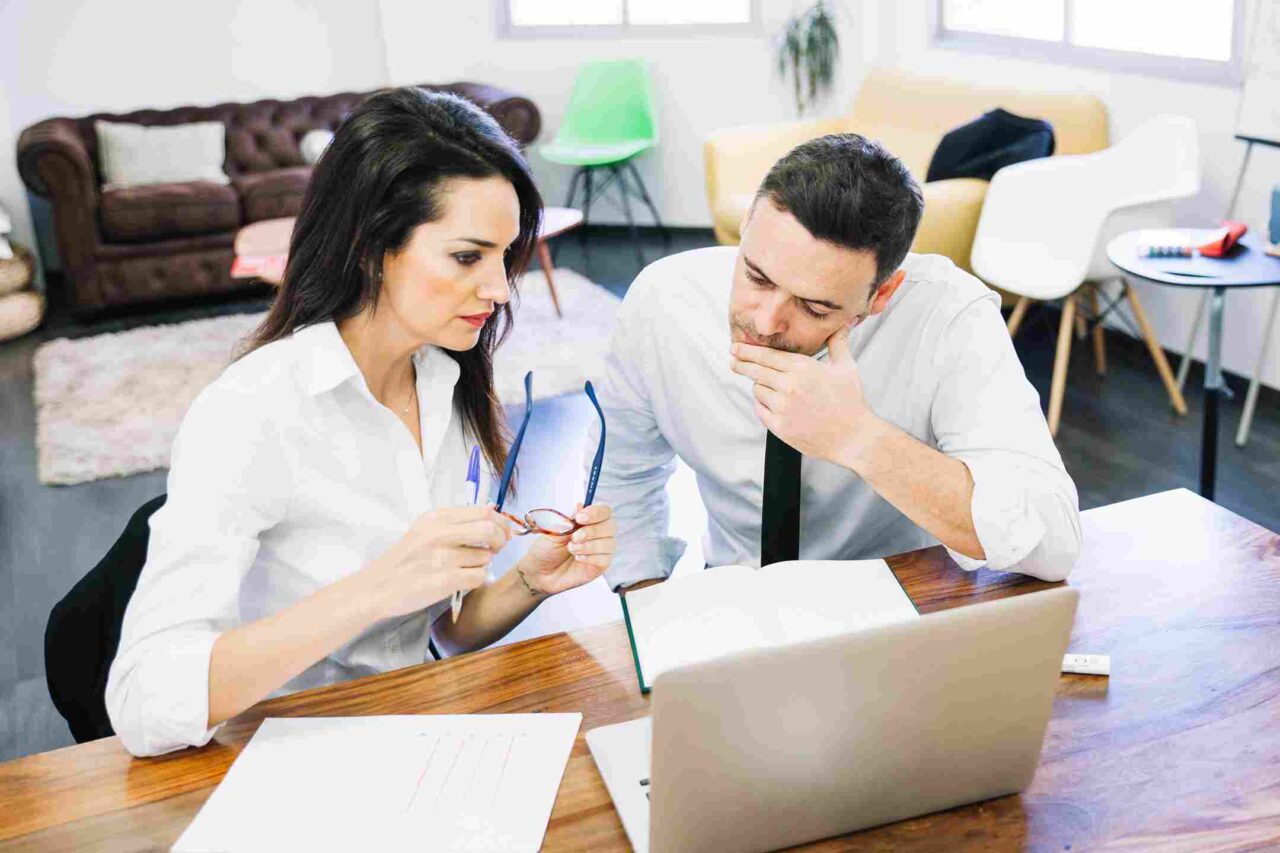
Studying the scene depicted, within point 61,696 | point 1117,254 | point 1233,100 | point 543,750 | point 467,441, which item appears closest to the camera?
point 543,750

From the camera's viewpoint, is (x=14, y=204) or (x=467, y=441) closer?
(x=467, y=441)

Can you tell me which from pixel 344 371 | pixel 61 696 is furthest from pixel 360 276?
pixel 61 696

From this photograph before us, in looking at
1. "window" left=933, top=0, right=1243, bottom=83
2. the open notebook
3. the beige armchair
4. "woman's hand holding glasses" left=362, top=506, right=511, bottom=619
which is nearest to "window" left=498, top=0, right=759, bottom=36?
the beige armchair

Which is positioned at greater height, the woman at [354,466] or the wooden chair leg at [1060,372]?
the woman at [354,466]

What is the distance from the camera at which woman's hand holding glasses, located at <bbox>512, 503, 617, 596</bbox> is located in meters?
1.34

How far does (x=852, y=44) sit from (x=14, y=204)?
4.13 metres

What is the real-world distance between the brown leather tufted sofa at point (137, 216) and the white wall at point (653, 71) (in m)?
0.72

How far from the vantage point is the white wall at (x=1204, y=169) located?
400cm

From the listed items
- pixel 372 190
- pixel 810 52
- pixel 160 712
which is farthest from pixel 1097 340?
pixel 160 712

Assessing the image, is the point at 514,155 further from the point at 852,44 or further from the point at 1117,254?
the point at 852,44

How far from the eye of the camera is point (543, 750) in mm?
1130

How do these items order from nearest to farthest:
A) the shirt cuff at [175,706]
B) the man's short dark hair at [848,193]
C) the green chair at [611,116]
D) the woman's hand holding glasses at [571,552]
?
the shirt cuff at [175,706] → the woman's hand holding glasses at [571,552] → the man's short dark hair at [848,193] → the green chair at [611,116]

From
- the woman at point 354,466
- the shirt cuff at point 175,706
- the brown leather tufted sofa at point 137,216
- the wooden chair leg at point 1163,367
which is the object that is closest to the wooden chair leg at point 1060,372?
the wooden chair leg at point 1163,367

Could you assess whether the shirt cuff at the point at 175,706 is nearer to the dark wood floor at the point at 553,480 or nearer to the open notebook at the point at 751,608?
the open notebook at the point at 751,608
